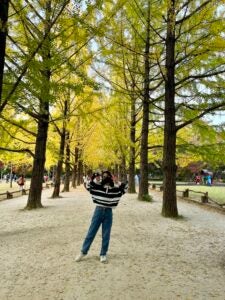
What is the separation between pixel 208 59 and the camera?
12000 mm

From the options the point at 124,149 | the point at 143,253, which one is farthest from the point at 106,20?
the point at 124,149

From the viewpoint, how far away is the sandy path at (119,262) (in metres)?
4.84

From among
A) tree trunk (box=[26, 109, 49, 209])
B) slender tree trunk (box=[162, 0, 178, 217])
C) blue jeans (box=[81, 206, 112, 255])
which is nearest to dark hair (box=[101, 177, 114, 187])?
blue jeans (box=[81, 206, 112, 255])

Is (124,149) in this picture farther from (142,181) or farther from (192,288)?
(192,288)

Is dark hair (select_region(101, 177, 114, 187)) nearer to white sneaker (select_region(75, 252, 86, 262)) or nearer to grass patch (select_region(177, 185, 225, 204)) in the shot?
white sneaker (select_region(75, 252, 86, 262))

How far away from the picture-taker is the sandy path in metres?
4.84

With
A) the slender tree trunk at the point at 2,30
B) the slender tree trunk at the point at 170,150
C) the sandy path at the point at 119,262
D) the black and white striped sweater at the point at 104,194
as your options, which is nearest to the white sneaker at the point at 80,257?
the sandy path at the point at 119,262

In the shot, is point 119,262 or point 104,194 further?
point 104,194

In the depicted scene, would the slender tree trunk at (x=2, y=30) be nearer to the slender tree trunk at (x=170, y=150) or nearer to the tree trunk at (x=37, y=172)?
the slender tree trunk at (x=170, y=150)

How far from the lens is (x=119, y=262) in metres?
6.18

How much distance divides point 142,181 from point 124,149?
Result: 27.0 ft

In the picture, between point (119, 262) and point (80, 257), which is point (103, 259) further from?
point (80, 257)

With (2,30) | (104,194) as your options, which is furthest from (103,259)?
(2,30)

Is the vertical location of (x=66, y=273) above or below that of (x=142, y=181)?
below
